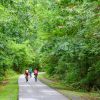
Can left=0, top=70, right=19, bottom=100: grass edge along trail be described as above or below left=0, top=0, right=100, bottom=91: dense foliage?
below

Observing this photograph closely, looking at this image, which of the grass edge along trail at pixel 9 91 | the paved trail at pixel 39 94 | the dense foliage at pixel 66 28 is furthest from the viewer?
the grass edge along trail at pixel 9 91

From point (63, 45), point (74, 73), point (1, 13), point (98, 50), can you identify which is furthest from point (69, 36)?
point (74, 73)

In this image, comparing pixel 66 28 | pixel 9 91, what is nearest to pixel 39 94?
pixel 9 91

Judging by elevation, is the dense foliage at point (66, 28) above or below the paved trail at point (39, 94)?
above

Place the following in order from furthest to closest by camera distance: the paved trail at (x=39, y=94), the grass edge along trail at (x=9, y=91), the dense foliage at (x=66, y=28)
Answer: the grass edge along trail at (x=9, y=91) < the paved trail at (x=39, y=94) < the dense foliage at (x=66, y=28)

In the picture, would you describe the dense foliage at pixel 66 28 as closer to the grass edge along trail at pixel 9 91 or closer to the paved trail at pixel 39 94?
Answer: the paved trail at pixel 39 94

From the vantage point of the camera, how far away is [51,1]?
22.5m

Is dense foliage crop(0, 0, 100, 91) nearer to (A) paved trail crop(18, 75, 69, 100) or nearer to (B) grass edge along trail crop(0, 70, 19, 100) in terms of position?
(A) paved trail crop(18, 75, 69, 100)

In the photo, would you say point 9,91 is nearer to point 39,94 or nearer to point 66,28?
point 39,94

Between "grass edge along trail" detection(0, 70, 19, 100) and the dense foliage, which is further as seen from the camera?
"grass edge along trail" detection(0, 70, 19, 100)

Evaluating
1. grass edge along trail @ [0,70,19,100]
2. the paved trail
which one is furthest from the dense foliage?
grass edge along trail @ [0,70,19,100]

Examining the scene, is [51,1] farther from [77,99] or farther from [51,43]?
[51,43]

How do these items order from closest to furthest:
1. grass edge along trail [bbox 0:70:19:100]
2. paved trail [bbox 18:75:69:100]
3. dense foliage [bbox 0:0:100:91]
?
1. dense foliage [bbox 0:0:100:91]
2. paved trail [bbox 18:75:69:100]
3. grass edge along trail [bbox 0:70:19:100]

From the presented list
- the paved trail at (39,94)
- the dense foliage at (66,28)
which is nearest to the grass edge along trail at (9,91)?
the paved trail at (39,94)
